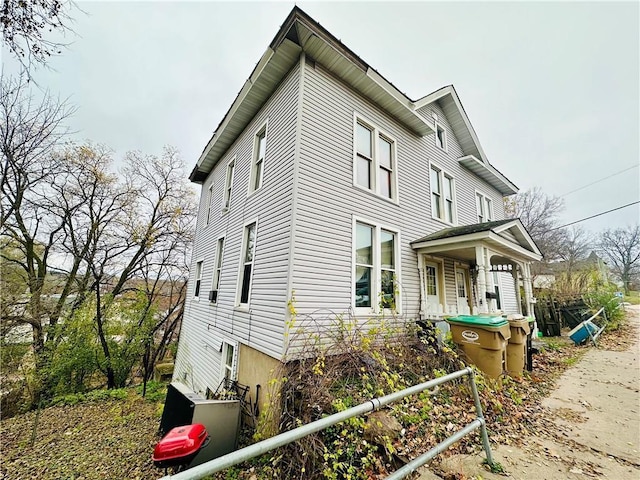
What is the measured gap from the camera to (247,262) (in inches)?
266

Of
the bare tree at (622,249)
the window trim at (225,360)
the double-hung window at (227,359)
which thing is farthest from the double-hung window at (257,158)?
the bare tree at (622,249)

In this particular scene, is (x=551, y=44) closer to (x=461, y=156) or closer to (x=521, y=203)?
(x=461, y=156)

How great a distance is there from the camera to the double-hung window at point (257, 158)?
7.36 metres

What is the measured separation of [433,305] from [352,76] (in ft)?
23.5

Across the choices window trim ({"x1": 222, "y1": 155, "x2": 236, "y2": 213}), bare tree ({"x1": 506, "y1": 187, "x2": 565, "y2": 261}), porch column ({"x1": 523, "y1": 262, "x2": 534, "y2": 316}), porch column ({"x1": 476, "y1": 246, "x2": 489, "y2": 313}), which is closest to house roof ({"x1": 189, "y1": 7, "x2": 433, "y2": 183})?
window trim ({"x1": 222, "y1": 155, "x2": 236, "y2": 213})

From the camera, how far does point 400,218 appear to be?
729 centimetres

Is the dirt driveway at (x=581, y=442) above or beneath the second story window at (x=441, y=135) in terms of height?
beneath

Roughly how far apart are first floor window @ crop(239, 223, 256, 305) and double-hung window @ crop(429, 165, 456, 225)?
607 cm

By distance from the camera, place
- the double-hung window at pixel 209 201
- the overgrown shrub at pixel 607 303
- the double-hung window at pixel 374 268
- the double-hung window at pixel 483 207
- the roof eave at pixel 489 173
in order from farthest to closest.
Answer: the overgrown shrub at pixel 607 303 < the double-hung window at pixel 483 207 < the double-hung window at pixel 209 201 < the roof eave at pixel 489 173 < the double-hung window at pixel 374 268

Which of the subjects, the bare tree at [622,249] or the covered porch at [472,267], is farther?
the bare tree at [622,249]

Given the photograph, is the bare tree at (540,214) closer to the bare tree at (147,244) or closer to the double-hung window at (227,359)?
the double-hung window at (227,359)

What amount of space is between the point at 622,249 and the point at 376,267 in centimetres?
5358

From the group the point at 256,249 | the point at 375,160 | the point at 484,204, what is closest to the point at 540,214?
the point at 484,204

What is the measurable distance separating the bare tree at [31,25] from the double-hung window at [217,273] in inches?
242
